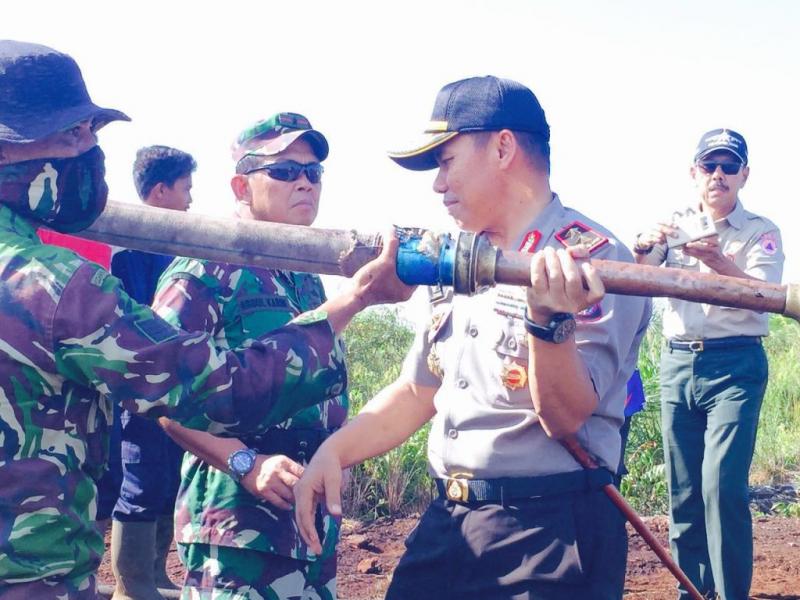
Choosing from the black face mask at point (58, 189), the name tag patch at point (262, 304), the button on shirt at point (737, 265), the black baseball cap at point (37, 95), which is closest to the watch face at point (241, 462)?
the name tag patch at point (262, 304)

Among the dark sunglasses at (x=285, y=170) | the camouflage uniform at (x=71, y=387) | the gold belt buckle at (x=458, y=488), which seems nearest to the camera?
the camouflage uniform at (x=71, y=387)

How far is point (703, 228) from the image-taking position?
17.1 feet

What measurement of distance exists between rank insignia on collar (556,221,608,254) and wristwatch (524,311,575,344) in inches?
13.0

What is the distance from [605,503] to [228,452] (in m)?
1.16

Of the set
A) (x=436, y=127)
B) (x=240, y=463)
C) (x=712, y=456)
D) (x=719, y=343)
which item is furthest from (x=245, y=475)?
(x=719, y=343)

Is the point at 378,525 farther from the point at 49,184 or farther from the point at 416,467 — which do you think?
the point at 49,184

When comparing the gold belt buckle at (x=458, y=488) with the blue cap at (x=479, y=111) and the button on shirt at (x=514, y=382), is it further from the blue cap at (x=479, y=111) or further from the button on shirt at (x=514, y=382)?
the blue cap at (x=479, y=111)

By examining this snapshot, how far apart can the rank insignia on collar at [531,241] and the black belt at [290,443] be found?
966mm

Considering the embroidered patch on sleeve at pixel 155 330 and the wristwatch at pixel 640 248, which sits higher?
the embroidered patch on sleeve at pixel 155 330

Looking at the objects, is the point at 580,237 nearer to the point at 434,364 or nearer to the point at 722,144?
the point at 434,364

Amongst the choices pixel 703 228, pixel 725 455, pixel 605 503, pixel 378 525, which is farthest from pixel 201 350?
pixel 378 525

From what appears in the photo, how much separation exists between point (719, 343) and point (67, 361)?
426cm

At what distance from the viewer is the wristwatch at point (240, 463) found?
3168mm

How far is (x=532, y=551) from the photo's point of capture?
9.32 feet
